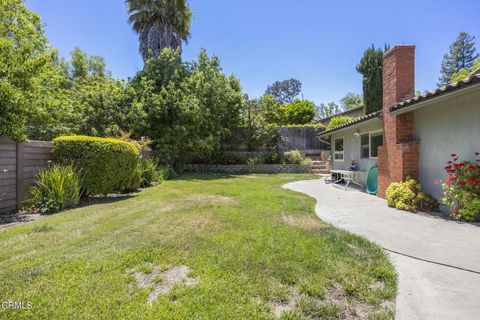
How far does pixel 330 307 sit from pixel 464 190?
4.45 metres

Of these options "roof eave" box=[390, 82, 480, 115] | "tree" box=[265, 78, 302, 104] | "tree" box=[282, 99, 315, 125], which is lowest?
"roof eave" box=[390, 82, 480, 115]

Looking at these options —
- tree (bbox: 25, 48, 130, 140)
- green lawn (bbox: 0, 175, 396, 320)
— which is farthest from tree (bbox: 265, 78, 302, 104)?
green lawn (bbox: 0, 175, 396, 320)

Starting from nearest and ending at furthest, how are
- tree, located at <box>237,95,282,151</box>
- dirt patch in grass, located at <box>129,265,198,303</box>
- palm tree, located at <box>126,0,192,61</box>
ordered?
dirt patch in grass, located at <box>129,265,198,303</box>
palm tree, located at <box>126,0,192,61</box>
tree, located at <box>237,95,282,151</box>

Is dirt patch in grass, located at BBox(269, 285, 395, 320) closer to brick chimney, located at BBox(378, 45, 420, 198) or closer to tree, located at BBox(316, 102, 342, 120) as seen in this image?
brick chimney, located at BBox(378, 45, 420, 198)

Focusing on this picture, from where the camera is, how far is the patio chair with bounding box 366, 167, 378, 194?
848 centimetres

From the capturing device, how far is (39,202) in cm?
595

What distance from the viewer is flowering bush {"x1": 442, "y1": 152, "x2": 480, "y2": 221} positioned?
15.7ft

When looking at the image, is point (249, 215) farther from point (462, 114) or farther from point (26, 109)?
point (26, 109)

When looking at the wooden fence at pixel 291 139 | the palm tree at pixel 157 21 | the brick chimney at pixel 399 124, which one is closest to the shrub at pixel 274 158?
the wooden fence at pixel 291 139

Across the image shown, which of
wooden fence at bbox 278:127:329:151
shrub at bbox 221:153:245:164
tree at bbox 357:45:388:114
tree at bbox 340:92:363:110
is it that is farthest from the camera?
tree at bbox 340:92:363:110

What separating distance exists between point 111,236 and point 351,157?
10.4 m

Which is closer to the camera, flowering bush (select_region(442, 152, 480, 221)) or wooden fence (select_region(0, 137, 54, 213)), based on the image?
flowering bush (select_region(442, 152, 480, 221))

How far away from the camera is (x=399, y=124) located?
682 cm

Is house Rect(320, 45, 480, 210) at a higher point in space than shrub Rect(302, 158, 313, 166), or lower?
higher
